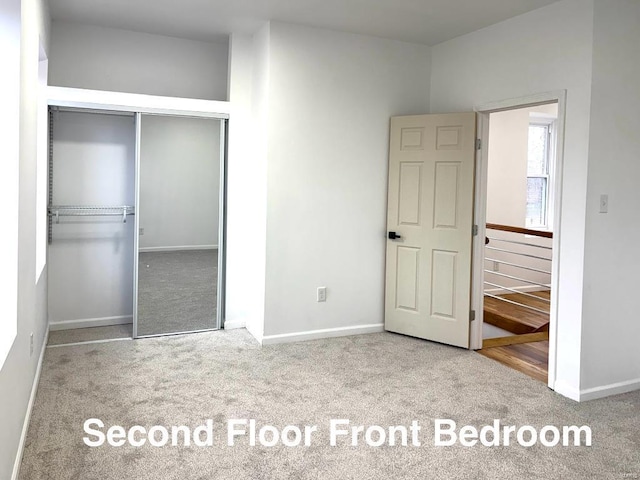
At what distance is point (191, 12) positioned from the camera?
4121 mm

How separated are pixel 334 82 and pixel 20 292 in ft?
9.80

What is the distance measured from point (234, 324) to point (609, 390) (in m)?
2.99

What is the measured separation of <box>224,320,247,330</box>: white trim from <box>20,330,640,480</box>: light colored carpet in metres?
0.10

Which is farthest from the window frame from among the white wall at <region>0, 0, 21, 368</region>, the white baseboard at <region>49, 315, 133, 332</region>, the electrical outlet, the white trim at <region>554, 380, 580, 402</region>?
the white wall at <region>0, 0, 21, 368</region>

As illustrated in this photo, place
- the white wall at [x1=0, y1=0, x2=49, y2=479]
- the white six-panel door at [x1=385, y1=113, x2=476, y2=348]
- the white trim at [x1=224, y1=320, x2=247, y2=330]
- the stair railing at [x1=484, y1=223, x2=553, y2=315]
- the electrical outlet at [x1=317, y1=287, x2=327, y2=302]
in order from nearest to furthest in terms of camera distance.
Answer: the white wall at [x1=0, y1=0, x2=49, y2=479] → the white six-panel door at [x1=385, y1=113, x2=476, y2=348] → the electrical outlet at [x1=317, y1=287, x2=327, y2=302] → the white trim at [x1=224, y1=320, x2=247, y2=330] → the stair railing at [x1=484, y1=223, x2=553, y2=315]

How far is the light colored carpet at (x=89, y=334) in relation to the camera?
438 centimetres

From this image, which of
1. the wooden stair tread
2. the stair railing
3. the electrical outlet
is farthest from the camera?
the stair railing

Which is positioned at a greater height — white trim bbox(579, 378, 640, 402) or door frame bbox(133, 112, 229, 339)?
door frame bbox(133, 112, 229, 339)

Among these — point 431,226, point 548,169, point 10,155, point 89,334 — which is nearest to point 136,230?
point 89,334

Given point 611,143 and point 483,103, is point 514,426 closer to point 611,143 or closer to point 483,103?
point 611,143

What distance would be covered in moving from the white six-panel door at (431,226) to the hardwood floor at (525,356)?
0.27 metres

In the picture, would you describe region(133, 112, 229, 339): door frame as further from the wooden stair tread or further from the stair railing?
the stair railing

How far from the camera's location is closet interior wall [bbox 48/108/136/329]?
459cm

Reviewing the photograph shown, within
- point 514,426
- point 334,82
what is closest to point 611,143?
point 514,426
